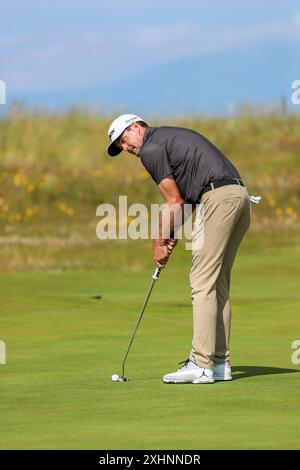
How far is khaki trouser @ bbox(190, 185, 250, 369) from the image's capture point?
29.1 feet

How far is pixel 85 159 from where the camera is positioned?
3519cm

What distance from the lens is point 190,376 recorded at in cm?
890

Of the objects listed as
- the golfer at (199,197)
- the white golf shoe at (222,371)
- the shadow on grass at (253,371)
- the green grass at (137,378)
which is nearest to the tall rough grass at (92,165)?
the green grass at (137,378)

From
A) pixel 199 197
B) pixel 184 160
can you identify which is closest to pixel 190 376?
pixel 199 197

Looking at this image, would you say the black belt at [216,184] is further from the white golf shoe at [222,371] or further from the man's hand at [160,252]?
the white golf shoe at [222,371]

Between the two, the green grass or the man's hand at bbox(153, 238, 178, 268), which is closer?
the green grass

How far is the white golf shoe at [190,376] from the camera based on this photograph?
8.86 m

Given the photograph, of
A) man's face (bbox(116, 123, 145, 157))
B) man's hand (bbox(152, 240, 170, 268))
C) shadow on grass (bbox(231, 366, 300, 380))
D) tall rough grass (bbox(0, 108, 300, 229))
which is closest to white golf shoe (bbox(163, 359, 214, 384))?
shadow on grass (bbox(231, 366, 300, 380))

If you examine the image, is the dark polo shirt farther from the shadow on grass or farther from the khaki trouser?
the shadow on grass

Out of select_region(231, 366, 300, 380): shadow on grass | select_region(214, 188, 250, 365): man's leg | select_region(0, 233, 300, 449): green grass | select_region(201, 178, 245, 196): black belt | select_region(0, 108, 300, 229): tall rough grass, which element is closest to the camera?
select_region(0, 233, 300, 449): green grass

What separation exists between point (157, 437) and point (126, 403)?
4.28ft

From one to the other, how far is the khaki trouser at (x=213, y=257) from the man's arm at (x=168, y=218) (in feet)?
0.55

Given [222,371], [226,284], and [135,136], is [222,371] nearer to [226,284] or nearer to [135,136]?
[226,284]

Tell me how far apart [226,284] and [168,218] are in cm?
65
